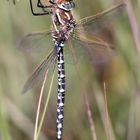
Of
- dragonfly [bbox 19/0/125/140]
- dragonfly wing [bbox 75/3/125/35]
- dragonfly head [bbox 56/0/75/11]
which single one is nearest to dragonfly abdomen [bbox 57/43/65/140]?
dragonfly [bbox 19/0/125/140]

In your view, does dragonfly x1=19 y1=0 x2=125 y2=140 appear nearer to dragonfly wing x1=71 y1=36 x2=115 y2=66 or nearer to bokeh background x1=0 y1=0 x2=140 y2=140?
dragonfly wing x1=71 y1=36 x2=115 y2=66

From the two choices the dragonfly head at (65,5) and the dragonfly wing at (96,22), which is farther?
the dragonfly wing at (96,22)

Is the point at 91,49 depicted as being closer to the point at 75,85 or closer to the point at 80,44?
the point at 80,44

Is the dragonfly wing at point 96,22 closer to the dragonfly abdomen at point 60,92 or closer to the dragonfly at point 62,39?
the dragonfly at point 62,39

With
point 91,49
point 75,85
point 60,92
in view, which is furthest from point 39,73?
point 75,85

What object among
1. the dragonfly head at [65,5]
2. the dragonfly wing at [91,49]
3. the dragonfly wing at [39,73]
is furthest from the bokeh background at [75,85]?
the dragonfly head at [65,5]

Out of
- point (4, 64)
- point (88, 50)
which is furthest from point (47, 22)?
point (88, 50)
